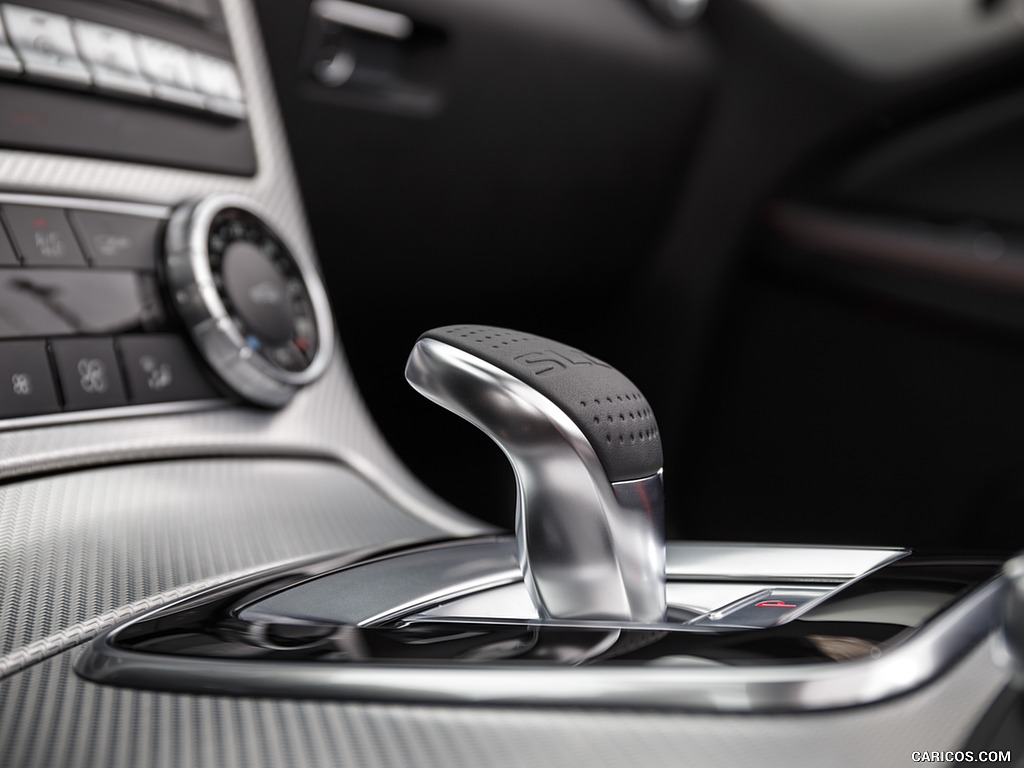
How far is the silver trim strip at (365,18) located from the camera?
2.67 feet

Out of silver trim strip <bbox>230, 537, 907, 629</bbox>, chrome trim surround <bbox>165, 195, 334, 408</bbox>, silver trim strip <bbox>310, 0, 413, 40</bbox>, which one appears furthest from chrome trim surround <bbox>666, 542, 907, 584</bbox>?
silver trim strip <bbox>310, 0, 413, 40</bbox>

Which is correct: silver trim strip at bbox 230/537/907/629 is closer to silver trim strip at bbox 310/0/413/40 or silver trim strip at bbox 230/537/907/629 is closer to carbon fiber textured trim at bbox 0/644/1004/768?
carbon fiber textured trim at bbox 0/644/1004/768

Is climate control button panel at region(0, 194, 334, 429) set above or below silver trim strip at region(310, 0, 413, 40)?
below

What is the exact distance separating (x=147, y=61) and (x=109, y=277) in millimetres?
134

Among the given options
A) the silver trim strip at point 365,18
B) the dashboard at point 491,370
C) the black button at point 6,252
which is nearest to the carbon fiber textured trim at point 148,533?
the dashboard at point 491,370

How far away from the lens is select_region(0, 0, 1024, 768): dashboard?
0.26 m

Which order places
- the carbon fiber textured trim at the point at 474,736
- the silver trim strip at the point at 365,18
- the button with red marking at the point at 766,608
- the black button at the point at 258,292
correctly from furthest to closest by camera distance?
the silver trim strip at the point at 365,18 → the black button at the point at 258,292 → the button with red marking at the point at 766,608 → the carbon fiber textured trim at the point at 474,736

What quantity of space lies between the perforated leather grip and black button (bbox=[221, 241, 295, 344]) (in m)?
0.26

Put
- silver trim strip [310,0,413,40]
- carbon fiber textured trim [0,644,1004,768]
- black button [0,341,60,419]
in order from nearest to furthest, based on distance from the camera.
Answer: carbon fiber textured trim [0,644,1004,768] < black button [0,341,60,419] < silver trim strip [310,0,413,40]

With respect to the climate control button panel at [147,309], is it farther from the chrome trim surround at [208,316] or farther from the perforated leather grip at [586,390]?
the perforated leather grip at [586,390]

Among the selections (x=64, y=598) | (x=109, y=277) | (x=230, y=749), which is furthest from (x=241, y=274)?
(x=230, y=749)

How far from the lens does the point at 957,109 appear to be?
3.98 ft

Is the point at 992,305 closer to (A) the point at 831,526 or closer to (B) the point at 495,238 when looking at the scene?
(A) the point at 831,526

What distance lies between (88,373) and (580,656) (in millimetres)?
318
